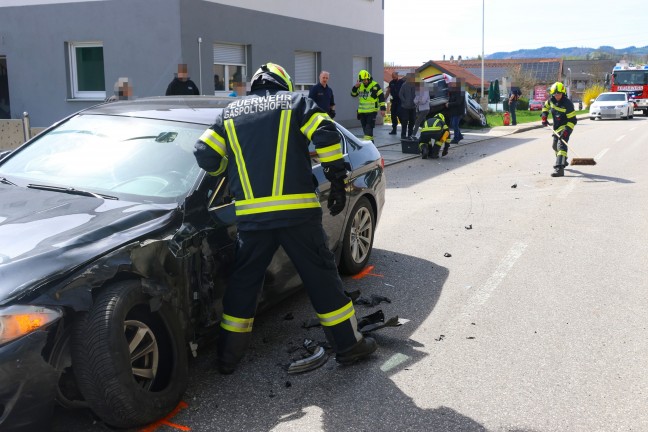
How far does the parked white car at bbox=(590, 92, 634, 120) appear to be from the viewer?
36000mm

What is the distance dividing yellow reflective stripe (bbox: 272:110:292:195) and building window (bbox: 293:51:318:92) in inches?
654

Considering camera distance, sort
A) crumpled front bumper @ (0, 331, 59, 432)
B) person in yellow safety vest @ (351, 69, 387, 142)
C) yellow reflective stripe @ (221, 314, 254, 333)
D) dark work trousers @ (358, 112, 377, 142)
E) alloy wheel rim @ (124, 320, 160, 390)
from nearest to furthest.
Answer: crumpled front bumper @ (0, 331, 59, 432) < alloy wheel rim @ (124, 320, 160, 390) < yellow reflective stripe @ (221, 314, 254, 333) < person in yellow safety vest @ (351, 69, 387, 142) < dark work trousers @ (358, 112, 377, 142)

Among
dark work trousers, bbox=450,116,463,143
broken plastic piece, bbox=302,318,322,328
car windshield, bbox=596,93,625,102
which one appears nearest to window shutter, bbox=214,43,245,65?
dark work trousers, bbox=450,116,463,143

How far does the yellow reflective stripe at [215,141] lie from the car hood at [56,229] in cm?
41

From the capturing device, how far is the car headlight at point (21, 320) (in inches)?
109

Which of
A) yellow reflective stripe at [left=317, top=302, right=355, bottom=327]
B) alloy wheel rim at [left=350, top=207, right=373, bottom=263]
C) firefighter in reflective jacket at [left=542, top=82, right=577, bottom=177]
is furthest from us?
firefighter in reflective jacket at [left=542, top=82, right=577, bottom=177]

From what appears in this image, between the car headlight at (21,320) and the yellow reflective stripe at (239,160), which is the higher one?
the yellow reflective stripe at (239,160)

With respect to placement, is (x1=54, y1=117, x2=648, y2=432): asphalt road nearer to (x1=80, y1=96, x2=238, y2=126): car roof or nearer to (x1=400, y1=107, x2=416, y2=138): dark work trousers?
(x1=80, y1=96, x2=238, y2=126): car roof

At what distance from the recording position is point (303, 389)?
387 centimetres

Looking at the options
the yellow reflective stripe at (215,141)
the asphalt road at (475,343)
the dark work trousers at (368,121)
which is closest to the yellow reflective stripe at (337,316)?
the asphalt road at (475,343)

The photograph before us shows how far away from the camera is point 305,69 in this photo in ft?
68.5

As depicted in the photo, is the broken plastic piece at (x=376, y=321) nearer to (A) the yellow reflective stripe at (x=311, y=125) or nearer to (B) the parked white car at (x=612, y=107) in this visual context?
(A) the yellow reflective stripe at (x=311, y=125)

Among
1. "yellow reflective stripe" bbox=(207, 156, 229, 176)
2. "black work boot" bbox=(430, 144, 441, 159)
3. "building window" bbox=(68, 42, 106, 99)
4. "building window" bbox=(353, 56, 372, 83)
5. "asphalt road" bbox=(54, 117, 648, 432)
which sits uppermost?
"building window" bbox=(353, 56, 372, 83)

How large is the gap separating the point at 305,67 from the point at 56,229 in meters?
18.2
